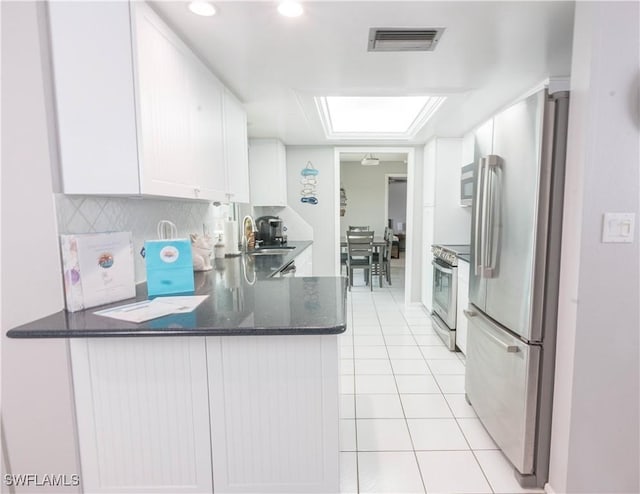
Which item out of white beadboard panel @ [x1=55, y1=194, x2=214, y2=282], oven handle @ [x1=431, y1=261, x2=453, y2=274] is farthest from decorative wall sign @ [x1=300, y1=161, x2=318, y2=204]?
white beadboard panel @ [x1=55, y1=194, x2=214, y2=282]

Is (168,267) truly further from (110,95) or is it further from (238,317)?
(110,95)

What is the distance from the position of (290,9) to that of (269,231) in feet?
8.76

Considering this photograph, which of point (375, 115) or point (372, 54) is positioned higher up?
point (375, 115)

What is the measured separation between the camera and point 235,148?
243 centimetres

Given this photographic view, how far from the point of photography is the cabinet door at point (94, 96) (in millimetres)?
1209

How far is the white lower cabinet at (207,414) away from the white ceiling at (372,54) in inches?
54.7

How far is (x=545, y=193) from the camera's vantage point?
1369 millimetres

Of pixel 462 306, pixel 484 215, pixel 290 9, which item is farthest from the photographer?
pixel 462 306

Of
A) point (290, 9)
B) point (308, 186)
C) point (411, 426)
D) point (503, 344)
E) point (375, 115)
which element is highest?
point (375, 115)

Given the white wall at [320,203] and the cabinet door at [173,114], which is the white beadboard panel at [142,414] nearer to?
the cabinet door at [173,114]

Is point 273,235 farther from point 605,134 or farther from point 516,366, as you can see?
point 605,134

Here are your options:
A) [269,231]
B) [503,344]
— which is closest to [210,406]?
[503,344]

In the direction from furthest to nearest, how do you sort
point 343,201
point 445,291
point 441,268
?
point 343,201
point 441,268
point 445,291

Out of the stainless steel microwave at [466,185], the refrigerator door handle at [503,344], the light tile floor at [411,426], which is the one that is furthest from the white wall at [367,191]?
the refrigerator door handle at [503,344]
